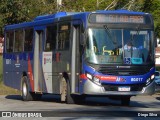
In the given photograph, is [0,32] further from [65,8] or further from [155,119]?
[155,119]

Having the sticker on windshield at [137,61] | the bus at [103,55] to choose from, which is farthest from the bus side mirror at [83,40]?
the sticker on windshield at [137,61]

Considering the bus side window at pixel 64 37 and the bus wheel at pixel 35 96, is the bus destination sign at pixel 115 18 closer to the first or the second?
the bus side window at pixel 64 37

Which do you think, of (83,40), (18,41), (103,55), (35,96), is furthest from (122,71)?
(18,41)

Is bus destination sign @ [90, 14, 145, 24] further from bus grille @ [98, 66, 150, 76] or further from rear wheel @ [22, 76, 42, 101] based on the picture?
rear wheel @ [22, 76, 42, 101]

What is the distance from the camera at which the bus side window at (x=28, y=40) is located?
85.4 feet

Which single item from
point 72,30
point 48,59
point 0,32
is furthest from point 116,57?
point 0,32

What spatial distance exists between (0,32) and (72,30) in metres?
20.3

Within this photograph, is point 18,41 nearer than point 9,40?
Yes

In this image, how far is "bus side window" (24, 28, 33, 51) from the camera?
26031 mm

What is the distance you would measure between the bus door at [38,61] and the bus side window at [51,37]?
0.64 m

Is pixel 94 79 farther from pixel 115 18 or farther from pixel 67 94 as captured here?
pixel 115 18

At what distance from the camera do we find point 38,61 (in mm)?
25281

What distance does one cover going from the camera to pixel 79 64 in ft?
70.5

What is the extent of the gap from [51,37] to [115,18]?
3381 millimetres
